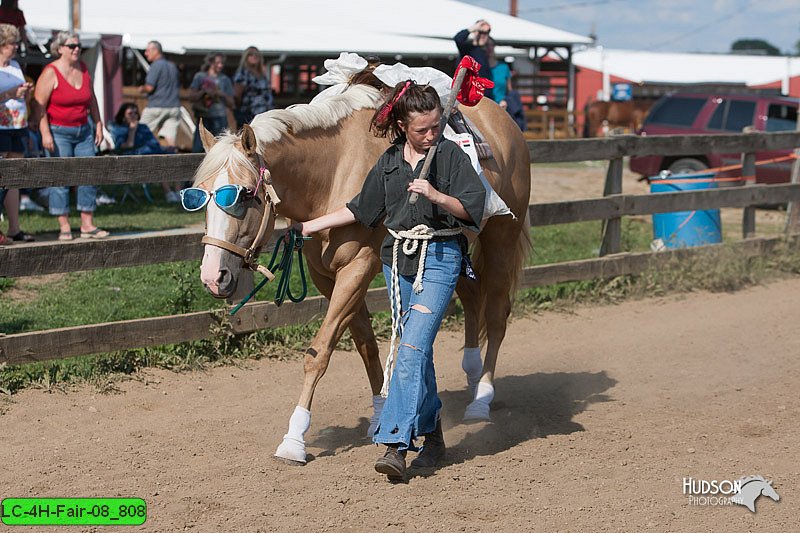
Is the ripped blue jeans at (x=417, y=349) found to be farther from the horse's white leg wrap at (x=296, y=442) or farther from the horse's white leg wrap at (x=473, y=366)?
the horse's white leg wrap at (x=473, y=366)

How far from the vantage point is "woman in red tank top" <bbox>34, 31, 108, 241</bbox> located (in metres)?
8.48

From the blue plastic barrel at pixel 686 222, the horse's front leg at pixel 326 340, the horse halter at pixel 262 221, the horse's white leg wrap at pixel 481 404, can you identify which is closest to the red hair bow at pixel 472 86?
the horse's front leg at pixel 326 340

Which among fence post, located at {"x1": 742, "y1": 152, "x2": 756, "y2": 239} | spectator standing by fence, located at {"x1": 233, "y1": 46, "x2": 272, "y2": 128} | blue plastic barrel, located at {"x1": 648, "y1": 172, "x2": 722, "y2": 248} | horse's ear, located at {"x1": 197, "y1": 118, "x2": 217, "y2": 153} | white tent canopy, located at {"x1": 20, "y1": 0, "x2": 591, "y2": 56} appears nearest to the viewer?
horse's ear, located at {"x1": 197, "y1": 118, "x2": 217, "y2": 153}

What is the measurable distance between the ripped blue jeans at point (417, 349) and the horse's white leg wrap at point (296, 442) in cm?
41

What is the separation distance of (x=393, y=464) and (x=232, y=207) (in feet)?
4.32

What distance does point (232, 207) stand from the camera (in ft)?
13.6

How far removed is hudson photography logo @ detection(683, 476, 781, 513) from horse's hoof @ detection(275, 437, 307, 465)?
5.68 feet

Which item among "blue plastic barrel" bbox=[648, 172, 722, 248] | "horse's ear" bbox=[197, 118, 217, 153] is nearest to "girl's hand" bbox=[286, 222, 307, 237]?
"horse's ear" bbox=[197, 118, 217, 153]

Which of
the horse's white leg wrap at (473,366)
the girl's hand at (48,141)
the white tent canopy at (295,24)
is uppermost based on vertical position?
the white tent canopy at (295,24)

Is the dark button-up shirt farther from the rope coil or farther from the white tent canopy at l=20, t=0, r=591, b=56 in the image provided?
the white tent canopy at l=20, t=0, r=591, b=56

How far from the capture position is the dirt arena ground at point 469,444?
3996mm

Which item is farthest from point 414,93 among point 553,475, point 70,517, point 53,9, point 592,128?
point 592,128

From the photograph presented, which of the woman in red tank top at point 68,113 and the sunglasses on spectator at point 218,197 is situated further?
the woman in red tank top at point 68,113

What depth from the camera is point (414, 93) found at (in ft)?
13.7
